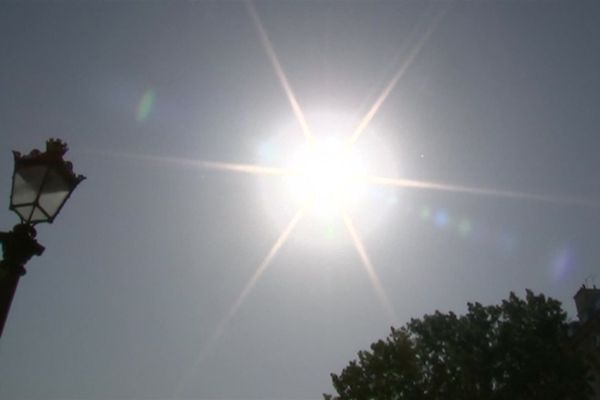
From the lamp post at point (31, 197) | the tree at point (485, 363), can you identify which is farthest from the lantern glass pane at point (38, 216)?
the tree at point (485, 363)

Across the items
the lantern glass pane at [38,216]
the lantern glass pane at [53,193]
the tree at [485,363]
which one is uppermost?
the tree at [485,363]

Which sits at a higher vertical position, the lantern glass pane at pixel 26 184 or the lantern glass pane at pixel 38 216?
the lantern glass pane at pixel 26 184

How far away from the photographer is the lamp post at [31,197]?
414cm

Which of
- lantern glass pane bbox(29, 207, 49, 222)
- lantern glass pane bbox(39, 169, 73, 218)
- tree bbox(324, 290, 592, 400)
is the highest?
tree bbox(324, 290, 592, 400)

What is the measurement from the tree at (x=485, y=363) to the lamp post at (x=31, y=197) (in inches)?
983

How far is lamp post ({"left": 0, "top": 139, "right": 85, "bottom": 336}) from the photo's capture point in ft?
13.6

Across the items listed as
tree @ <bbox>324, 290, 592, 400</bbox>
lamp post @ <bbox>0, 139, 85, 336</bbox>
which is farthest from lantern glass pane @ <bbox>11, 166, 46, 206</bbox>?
tree @ <bbox>324, 290, 592, 400</bbox>

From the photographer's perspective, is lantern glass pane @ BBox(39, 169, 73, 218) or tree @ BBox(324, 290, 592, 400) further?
tree @ BBox(324, 290, 592, 400)

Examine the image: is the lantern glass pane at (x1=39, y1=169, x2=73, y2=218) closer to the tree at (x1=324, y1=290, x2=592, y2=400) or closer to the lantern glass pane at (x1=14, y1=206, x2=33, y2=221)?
the lantern glass pane at (x1=14, y1=206, x2=33, y2=221)

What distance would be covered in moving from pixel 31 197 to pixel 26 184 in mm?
131

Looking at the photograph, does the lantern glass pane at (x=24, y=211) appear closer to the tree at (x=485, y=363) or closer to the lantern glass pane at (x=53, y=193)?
the lantern glass pane at (x=53, y=193)

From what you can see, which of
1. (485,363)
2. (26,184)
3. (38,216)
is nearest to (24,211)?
(38,216)

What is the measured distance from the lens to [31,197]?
13.6 ft

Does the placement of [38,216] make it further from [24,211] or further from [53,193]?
[53,193]
